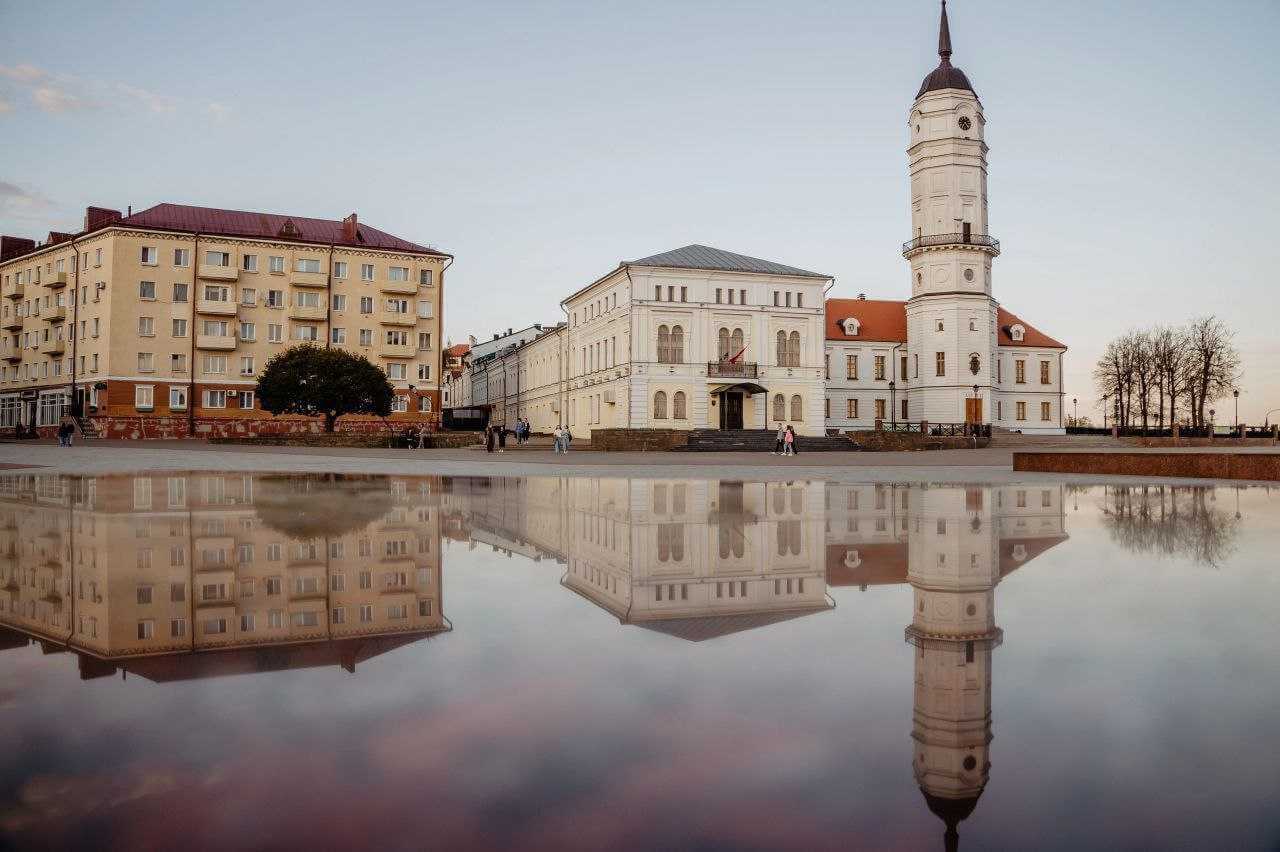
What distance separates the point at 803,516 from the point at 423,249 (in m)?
63.6

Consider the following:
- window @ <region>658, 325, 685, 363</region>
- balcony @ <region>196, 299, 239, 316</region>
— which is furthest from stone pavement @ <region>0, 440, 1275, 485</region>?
balcony @ <region>196, 299, 239, 316</region>

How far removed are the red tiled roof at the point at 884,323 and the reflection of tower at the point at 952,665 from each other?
70005 millimetres

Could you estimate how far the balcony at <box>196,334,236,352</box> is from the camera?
63344 mm

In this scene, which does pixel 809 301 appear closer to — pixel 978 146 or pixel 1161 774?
pixel 978 146

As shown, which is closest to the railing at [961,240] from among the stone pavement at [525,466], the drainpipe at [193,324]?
the stone pavement at [525,466]

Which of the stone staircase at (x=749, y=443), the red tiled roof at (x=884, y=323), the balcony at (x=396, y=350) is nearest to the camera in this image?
the stone staircase at (x=749, y=443)

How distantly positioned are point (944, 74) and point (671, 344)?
29865 mm

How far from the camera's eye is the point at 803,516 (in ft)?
35.5

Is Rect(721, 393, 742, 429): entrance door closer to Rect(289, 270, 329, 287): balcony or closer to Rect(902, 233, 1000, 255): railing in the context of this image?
Rect(902, 233, 1000, 255): railing

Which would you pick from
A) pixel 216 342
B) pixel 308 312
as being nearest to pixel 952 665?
pixel 216 342

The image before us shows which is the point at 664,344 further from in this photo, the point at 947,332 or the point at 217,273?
the point at 217,273

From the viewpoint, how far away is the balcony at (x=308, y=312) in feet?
216

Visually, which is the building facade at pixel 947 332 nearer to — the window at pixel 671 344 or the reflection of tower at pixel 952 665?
the window at pixel 671 344

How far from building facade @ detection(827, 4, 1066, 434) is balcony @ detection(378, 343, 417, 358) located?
34059 millimetres
